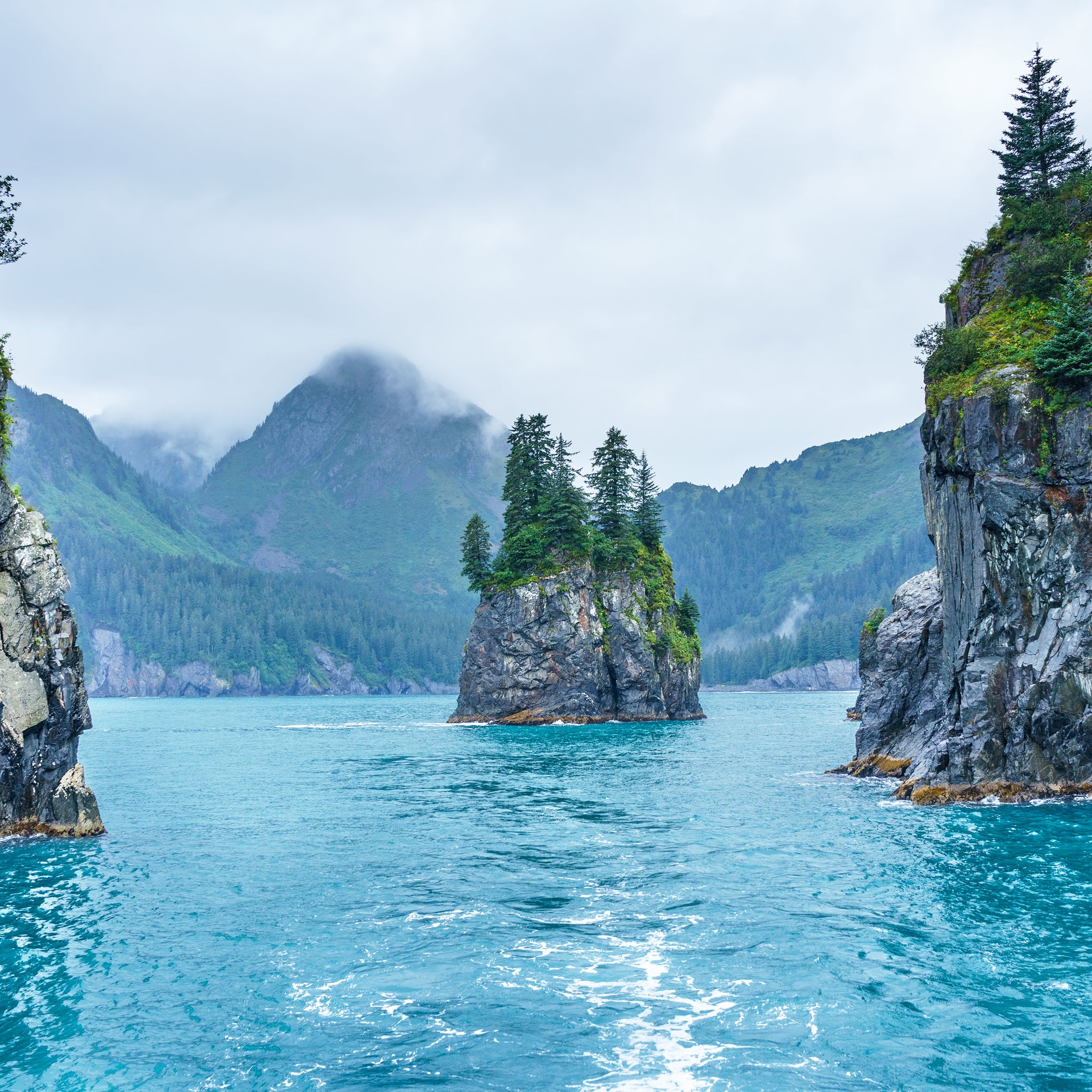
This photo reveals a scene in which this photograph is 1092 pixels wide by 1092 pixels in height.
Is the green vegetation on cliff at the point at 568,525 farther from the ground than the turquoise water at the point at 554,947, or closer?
farther from the ground

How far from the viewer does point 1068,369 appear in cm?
4031

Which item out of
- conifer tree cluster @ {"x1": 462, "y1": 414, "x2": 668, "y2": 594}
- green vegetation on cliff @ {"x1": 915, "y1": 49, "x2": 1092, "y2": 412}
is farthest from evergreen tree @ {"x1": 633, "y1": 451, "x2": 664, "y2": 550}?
green vegetation on cliff @ {"x1": 915, "y1": 49, "x2": 1092, "y2": 412}

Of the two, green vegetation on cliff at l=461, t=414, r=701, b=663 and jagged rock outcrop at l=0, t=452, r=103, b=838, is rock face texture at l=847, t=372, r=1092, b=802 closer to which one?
jagged rock outcrop at l=0, t=452, r=103, b=838

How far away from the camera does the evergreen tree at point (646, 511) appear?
123875 mm

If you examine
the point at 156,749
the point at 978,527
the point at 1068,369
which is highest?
the point at 1068,369

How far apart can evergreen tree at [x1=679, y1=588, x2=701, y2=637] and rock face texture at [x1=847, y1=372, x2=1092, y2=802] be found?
8301cm

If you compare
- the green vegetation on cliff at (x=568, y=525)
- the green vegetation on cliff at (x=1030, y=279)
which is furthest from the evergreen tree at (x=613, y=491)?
the green vegetation on cliff at (x=1030, y=279)

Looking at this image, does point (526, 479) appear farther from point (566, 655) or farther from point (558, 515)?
point (566, 655)

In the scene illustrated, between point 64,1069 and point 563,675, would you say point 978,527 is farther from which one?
point 563,675

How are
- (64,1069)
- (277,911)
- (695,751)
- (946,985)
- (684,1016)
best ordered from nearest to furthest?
1. (64,1069)
2. (684,1016)
3. (946,985)
4. (277,911)
5. (695,751)

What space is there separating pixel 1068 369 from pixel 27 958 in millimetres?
46621

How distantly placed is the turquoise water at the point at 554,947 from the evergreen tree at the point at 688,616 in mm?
84398

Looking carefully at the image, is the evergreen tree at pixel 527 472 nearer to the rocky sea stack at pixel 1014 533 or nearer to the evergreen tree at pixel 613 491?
the evergreen tree at pixel 613 491

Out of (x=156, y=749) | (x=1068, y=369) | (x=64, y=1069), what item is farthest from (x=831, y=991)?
(x=156, y=749)
